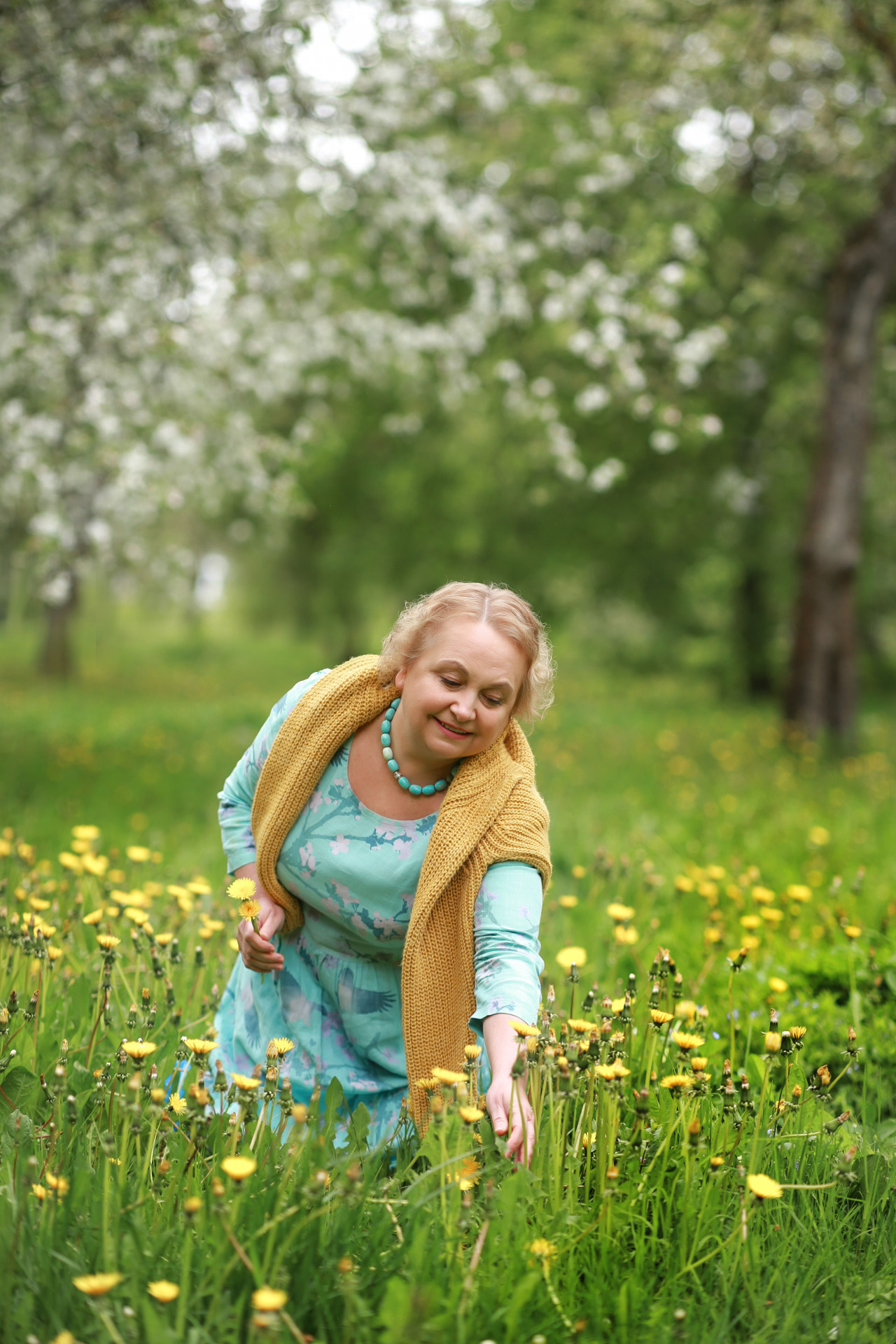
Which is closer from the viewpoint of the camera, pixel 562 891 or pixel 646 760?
pixel 562 891

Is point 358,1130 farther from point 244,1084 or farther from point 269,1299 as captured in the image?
point 269,1299

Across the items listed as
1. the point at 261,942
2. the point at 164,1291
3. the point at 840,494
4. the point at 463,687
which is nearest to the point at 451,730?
the point at 463,687

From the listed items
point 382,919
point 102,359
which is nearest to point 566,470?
point 102,359

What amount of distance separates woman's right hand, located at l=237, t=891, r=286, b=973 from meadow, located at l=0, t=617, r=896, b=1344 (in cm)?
22

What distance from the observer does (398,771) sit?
229 centimetres

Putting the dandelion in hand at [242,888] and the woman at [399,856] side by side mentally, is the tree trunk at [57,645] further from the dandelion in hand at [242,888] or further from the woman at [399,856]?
the dandelion in hand at [242,888]

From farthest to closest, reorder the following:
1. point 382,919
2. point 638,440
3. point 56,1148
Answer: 1. point 638,440
2. point 382,919
3. point 56,1148

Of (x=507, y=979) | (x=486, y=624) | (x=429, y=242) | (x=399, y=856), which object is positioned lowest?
(x=507, y=979)

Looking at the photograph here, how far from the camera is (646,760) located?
838 cm

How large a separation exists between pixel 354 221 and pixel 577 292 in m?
1.68

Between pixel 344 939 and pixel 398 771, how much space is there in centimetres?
44

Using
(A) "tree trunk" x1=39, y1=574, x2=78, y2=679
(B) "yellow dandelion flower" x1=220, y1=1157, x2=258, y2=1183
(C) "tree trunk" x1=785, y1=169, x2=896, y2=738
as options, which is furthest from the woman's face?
(A) "tree trunk" x1=39, y1=574, x2=78, y2=679

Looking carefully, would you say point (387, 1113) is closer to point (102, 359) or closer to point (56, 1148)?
point (56, 1148)

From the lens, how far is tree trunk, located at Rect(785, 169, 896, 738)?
Answer: 28.3 ft
